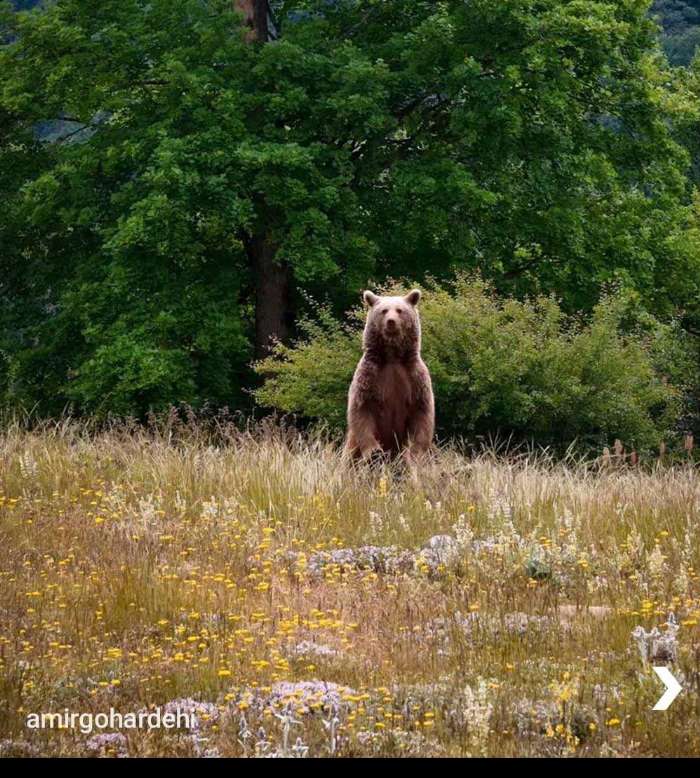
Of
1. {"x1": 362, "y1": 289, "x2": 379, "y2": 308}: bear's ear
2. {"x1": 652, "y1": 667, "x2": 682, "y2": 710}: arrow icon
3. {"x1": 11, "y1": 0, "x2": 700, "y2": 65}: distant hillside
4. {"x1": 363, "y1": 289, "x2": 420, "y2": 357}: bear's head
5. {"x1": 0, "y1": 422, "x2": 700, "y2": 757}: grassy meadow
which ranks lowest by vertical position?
{"x1": 0, "y1": 422, "x2": 700, "y2": 757}: grassy meadow

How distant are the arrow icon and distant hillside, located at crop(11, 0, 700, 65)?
201 feet

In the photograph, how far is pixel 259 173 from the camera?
860 inches

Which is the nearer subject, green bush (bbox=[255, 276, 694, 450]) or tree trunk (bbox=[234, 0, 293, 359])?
green bush (bbox=[255, 276, 694, 450])

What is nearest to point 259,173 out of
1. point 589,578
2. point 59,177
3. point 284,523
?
point 59,177

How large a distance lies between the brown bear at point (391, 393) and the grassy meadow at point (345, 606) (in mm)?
578

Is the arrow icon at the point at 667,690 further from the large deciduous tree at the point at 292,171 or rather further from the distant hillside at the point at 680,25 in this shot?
the distant hillside at the point at 680,25

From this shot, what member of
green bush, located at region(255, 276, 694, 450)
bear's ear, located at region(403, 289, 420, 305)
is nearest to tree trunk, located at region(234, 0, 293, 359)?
green bush, located at region(255, 276, 694, 450)

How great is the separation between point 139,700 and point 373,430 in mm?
6374

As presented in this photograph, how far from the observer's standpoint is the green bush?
1588 centimetres

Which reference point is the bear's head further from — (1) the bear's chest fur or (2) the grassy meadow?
(2) the grassy meadow

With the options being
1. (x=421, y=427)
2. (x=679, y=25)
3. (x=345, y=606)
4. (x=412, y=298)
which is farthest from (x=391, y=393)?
(x=679, y=25)

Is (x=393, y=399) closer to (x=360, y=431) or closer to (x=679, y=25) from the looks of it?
(x=360, y=431)

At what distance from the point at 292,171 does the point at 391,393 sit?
10744 millimetres

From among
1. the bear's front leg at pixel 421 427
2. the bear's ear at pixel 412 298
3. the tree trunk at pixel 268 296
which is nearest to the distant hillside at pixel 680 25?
the tree trunk at pixel 268 296
